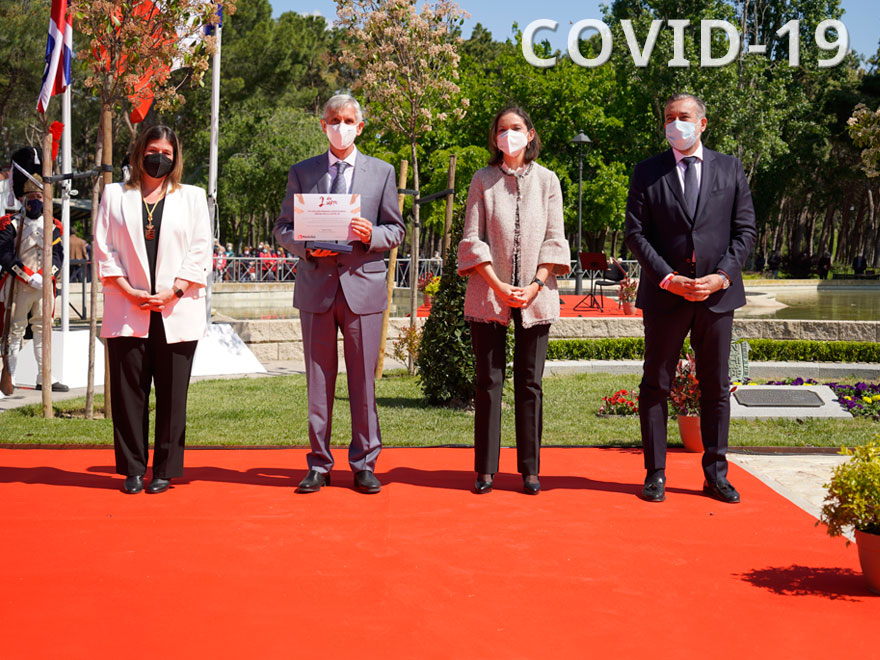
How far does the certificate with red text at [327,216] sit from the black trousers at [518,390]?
0.97m

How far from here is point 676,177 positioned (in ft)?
18.1

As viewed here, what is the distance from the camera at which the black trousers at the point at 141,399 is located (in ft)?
18.2

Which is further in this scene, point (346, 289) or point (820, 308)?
point (820, 308)

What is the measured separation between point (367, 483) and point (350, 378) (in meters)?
0.64

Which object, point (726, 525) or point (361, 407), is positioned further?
point (361, 407)

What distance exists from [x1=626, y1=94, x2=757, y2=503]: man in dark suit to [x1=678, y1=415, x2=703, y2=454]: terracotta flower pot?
1373 millimetres

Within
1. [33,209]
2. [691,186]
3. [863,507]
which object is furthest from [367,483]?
[33,209]

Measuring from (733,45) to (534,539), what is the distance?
127ft

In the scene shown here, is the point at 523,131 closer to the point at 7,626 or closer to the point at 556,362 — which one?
the point at 7,626

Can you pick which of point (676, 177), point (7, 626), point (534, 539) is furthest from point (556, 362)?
point (7, 626)

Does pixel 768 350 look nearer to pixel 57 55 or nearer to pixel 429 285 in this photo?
pixel 429 285

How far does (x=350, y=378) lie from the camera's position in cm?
568

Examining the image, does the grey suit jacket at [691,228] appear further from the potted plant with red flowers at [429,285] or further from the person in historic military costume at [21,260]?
the potted plant with red flowers at [429,285]


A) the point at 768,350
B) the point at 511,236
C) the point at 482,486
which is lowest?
the point at 482,486
